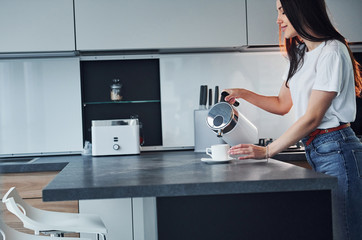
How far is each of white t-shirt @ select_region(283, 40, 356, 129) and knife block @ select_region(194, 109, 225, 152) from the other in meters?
1.02

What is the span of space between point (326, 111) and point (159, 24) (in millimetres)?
1538

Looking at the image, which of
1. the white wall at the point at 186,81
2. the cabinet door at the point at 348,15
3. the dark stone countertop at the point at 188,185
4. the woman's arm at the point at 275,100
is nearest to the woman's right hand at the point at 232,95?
the woman's arm at the point at 275,100

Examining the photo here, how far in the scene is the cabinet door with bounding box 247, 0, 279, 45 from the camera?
121 inches

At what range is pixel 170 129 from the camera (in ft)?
11.0

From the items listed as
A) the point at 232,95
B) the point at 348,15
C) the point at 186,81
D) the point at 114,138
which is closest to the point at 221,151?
the point at 232,95

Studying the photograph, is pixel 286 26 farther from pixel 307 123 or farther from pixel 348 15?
pixel 348 15

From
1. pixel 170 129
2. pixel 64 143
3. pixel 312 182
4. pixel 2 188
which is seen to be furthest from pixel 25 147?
pixel 312 182

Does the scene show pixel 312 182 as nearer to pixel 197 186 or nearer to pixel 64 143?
pixel 197 186

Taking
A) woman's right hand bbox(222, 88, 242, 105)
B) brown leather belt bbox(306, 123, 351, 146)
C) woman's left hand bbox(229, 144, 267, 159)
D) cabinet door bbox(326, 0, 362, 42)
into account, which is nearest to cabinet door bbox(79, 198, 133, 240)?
woman's right hand bbox(222, 88, 242, 105)

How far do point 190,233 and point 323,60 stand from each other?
32.0 inches

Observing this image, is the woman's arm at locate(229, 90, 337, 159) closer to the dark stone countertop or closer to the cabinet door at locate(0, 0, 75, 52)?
the dark stone countertop

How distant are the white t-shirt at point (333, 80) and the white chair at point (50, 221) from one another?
0.90 metres

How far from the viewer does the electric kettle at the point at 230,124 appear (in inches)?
75.5

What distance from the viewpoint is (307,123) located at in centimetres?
172
